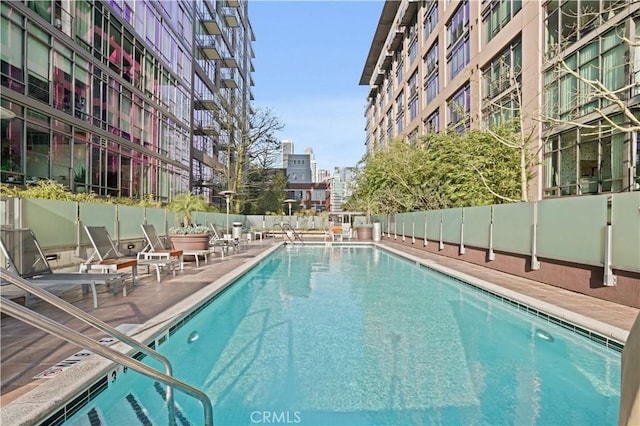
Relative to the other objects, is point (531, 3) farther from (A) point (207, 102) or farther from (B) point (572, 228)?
(A) point (207, 102)

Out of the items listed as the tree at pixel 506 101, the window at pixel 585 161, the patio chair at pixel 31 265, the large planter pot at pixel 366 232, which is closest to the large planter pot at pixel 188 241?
the patio chair at pixel 31 265

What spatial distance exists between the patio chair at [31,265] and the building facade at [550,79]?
9.16 metres

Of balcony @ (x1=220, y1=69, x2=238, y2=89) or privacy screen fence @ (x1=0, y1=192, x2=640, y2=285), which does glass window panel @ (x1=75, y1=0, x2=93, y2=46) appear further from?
balcony @ (x1=220, y1=69, x2=238, y2=89)

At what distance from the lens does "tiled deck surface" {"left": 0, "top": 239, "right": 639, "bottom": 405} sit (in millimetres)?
3426

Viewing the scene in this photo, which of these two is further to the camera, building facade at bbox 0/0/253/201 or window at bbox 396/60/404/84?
window at bbox 396/60/404/84

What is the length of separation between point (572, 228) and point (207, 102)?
30.0m

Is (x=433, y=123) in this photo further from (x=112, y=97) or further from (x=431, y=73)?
(x=112, y=97)

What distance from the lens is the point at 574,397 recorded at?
3822 millimetres

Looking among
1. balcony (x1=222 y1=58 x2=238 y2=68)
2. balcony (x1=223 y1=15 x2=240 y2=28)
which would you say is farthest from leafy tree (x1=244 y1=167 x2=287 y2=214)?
balcony (x1=223 y1=15 x2=240 y2=28)

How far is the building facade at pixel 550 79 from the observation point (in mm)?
11211

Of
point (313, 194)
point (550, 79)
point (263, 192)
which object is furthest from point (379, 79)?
point (550, 79)

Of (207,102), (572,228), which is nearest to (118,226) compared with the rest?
(572,228)

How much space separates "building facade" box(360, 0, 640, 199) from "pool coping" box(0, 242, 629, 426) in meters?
3.86

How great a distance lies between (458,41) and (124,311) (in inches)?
915
